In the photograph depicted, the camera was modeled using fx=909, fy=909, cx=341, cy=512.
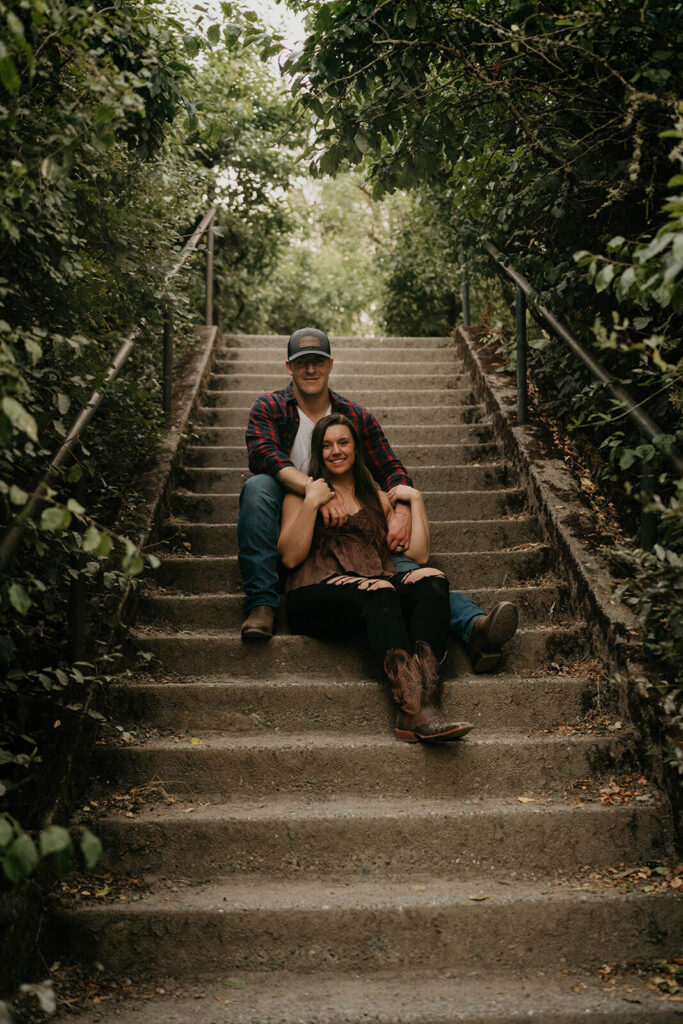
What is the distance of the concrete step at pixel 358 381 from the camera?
5.84 m

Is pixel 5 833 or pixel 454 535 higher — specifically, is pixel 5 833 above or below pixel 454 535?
below

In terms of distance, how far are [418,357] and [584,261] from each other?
4.91 meters

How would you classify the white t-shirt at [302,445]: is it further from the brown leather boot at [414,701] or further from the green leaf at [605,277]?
the green leaf at [605,277]

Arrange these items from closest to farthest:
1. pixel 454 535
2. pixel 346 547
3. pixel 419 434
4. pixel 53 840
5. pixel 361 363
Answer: pixel 53 840 → pixel 346 547 → pixel 454 535 → pixel 419 434 → pixel 361 363

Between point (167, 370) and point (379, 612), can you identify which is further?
point (167, 370)

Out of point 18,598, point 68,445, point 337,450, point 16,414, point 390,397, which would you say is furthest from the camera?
point 390,397

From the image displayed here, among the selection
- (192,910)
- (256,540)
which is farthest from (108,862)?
(256,540)

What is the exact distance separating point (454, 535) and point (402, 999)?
2.20 m

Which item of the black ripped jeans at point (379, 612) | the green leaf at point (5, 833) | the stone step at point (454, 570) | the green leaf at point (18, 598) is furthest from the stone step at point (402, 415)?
the green leaf at point (5, 833)

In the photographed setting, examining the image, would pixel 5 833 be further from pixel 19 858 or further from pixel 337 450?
pixel 337 450

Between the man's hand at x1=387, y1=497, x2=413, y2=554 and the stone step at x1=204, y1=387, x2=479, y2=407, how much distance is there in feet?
7.10

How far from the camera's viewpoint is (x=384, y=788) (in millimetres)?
2709

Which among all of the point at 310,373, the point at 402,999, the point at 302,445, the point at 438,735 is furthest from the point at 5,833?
the point at 310,373

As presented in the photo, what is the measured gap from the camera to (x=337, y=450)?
11.3 ft
